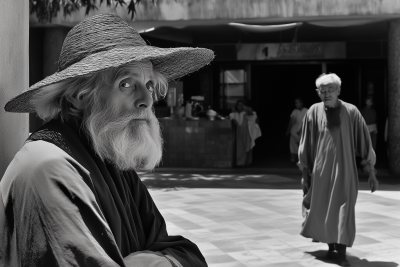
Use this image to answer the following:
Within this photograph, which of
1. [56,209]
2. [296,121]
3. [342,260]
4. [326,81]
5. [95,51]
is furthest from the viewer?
[296,121]

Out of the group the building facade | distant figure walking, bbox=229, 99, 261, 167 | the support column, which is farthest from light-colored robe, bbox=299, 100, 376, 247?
distant figure walking, bbox=229, 99, 261, 167

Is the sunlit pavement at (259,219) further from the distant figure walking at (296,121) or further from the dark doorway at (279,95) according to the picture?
the dark doorway at (279,95)

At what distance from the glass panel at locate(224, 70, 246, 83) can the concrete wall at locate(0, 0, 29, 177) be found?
16091mm

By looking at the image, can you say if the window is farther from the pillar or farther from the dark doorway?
the pillar

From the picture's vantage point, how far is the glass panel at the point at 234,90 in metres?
17.8

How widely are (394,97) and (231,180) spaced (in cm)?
406

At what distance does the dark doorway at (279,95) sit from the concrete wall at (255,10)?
22.9ft

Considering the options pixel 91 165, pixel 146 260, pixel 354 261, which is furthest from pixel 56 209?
pixel 354 261

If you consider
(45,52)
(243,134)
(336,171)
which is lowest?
(243,134)

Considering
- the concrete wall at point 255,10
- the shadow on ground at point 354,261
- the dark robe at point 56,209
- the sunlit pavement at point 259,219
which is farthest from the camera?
the concrete wall at point 255,10

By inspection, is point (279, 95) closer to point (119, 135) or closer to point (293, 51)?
point (293, 51)

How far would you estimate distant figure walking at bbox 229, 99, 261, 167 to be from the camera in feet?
48.1

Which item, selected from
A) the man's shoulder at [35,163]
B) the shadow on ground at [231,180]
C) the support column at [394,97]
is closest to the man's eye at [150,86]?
the man's shoulder at [35,163]

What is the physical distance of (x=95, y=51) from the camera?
164 cm
